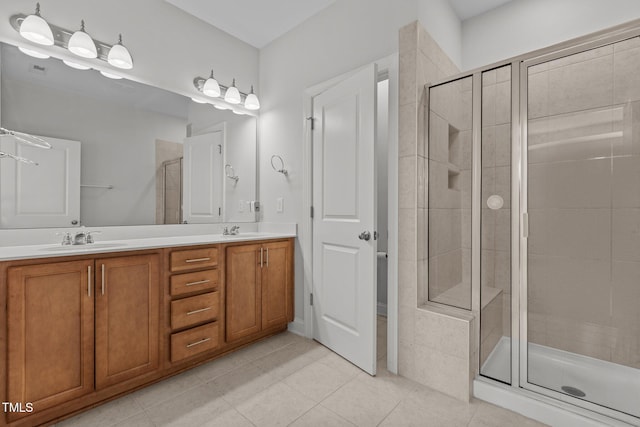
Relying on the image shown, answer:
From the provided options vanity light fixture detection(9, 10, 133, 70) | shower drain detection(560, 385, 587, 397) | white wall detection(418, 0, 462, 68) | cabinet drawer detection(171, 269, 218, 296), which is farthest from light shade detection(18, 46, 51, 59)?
shower drain detection(560, 385, 587, 397)

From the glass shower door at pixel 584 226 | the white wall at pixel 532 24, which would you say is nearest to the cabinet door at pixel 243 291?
the glass shower door at pixel 584 226

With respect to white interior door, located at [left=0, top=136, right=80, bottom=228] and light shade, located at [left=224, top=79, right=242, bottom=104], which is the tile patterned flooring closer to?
white interior door, located at [left=0, top=136, right=80, bottom=228]

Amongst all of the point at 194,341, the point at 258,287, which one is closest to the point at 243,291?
the point at 258,287

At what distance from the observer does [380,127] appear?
329 cm

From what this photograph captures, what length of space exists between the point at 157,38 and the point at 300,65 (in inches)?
44.1

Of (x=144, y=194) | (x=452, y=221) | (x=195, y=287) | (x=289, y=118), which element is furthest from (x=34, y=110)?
(x=452, y=221)

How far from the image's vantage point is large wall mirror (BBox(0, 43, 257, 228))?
171 centimetres

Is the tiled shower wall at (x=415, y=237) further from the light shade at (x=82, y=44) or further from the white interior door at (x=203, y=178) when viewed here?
the light shade at (x=82, y=44)

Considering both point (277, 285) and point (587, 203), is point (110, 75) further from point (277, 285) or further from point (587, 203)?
point (587, 203)

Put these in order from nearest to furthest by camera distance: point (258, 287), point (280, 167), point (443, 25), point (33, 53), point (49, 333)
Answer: point (49, 333)
point (33, 53)
point (443, 25)
point (258, 287)
point (280, 167)

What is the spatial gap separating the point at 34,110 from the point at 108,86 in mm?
459

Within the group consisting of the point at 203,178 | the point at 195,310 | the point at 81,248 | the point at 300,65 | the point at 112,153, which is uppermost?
the point at 300,65

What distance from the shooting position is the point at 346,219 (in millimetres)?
2125

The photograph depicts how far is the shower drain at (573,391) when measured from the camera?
1.47 meters
